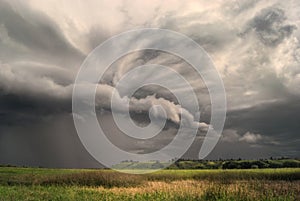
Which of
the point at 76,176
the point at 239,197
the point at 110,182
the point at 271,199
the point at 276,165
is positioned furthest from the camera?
the point at 276,165

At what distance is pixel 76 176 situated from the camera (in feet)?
108

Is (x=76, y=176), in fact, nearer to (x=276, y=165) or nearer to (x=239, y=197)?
(x=239, y=197)

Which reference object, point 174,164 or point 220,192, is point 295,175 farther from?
point 174,164

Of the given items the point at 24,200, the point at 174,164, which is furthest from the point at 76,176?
the point at 174,164

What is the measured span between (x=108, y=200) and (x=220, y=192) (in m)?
6.12

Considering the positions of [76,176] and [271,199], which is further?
[76,176]

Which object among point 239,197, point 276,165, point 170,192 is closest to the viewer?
point 239,197

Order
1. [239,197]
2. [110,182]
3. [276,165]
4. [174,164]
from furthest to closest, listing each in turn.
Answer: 1. [174,164]
2. [276,165]
3. [110,182]
4. [239,197]

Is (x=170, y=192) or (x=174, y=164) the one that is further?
(x=174, y=164)

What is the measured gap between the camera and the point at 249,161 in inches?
3157

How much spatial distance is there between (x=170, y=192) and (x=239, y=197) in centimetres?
402

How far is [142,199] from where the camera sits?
18.5 m

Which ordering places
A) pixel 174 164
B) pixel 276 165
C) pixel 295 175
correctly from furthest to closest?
1. pixel 174 164
2. pixel 276 165
3. pixel 295 175

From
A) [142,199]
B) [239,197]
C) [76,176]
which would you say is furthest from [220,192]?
[76,176]
